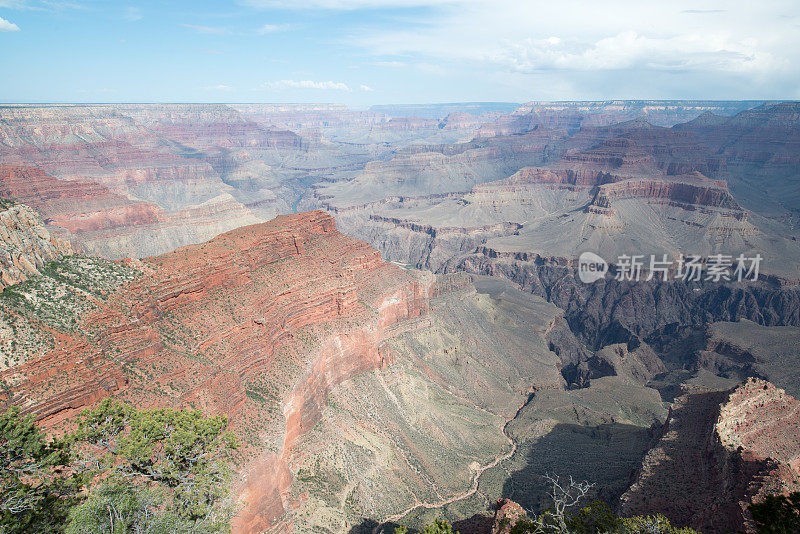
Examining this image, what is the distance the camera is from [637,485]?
116ft

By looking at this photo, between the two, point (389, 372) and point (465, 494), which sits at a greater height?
point (389, 372)

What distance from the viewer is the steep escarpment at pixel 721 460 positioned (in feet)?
93.9

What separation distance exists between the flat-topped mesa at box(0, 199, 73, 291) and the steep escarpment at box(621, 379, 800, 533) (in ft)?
161

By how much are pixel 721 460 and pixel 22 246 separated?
5821 cm

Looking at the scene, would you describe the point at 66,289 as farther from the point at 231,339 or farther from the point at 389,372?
the point at 389,372

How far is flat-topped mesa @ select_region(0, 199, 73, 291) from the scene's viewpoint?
34.9m

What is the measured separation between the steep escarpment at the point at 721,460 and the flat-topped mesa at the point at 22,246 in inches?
1936

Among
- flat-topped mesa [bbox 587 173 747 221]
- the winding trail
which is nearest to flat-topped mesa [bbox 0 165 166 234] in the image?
the winding trail

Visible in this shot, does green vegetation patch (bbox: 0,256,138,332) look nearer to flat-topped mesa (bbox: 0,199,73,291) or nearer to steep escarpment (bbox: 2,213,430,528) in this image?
steep escarpment (bbox: 2,213,430,528)

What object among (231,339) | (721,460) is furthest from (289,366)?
(721,460)

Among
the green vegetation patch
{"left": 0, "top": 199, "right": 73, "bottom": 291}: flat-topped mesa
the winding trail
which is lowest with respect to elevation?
the winding trail

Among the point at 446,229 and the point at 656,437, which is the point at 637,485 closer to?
the point at 656,437

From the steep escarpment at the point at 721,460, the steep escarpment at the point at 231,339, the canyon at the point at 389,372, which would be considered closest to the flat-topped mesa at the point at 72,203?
the canyon at the point at 389,372

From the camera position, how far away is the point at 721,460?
110ft
